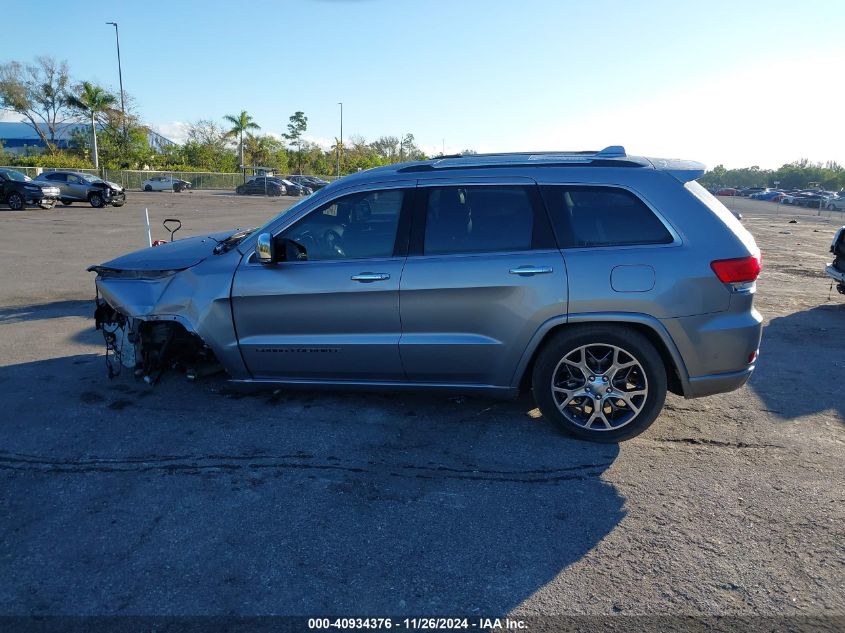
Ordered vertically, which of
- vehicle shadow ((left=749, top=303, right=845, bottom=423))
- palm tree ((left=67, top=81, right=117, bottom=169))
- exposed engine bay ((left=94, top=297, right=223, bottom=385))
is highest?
palm tree ((left=67, top=81, right=117, bottom=169))

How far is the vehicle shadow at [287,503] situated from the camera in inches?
110

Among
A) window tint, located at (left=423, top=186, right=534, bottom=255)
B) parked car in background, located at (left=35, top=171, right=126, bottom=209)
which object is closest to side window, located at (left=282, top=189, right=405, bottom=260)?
window tint, located at (left=423, top=186, right=534, bottom=255)

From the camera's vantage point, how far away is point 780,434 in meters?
4.45

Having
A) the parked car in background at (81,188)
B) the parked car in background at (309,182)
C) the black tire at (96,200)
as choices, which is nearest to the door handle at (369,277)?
the parked car in background at (81,188)

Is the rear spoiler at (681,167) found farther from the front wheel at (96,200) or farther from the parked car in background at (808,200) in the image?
the parked car in background at (808,200)

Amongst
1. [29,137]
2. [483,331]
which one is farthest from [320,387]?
[29,137]

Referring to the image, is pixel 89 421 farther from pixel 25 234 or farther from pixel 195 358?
pixel 25 234

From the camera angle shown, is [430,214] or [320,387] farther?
[320,387]

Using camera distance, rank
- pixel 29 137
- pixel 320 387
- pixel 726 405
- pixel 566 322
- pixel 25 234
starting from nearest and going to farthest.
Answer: pixel 566 322, pixel 320 387, pixel 726 405, pixel 25 234, pixel 29 137

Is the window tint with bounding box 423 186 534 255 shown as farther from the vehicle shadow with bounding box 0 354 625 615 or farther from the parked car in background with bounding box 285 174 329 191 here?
the parked car in background with bounding box 285 174 329 191

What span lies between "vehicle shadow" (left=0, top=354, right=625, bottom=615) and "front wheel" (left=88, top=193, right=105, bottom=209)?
27.9 metres

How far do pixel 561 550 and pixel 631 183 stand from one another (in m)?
2.46

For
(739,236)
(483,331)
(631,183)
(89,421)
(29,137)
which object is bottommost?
(89,421)

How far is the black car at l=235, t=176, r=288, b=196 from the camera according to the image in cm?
5389
